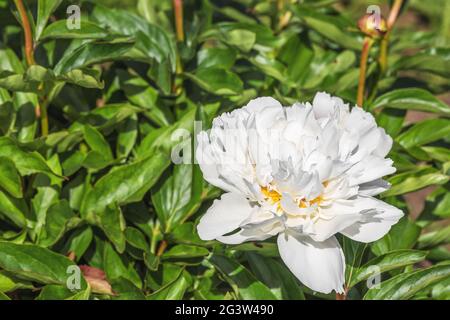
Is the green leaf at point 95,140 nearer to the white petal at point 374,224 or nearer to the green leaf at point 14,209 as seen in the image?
the green leaf at point 14,209

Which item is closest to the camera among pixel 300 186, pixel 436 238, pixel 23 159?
pixel 300 186

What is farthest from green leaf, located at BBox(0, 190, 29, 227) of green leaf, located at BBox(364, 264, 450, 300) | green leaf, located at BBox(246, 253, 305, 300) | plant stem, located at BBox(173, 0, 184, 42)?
green leaf, located at BBox(364, 264, 450, 300)

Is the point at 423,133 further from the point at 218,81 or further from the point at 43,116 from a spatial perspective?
the point at 43,116

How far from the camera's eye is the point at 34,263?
116 centimetres

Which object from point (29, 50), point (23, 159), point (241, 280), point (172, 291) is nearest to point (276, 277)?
point (241, 280)

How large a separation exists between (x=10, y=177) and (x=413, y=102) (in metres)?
0.80

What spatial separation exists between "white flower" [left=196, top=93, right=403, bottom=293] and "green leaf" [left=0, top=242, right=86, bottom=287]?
313 mm

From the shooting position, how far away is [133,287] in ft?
3.95

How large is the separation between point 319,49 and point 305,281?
940 millimetres

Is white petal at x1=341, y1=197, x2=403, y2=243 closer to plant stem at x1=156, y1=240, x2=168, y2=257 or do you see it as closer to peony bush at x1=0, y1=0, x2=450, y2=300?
peony bush at x1=0, y1=0, x2=450, y2=300

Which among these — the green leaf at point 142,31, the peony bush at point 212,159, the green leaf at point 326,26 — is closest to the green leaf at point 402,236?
the peony bush at point 212,159

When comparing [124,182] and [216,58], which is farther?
[216,58]

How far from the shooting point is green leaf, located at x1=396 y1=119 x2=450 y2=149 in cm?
149

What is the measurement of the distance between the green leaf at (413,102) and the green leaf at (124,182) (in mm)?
481
